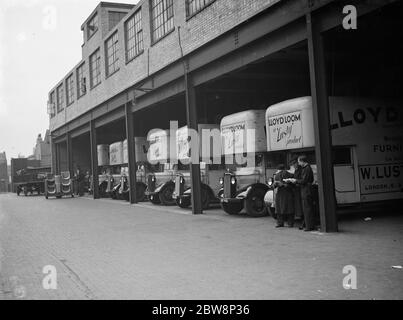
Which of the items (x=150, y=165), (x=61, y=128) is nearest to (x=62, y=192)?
(x=61, y=128)

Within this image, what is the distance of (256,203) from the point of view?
1384cm

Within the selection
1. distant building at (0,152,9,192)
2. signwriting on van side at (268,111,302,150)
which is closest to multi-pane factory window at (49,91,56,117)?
distant building at (0,152,9,192)

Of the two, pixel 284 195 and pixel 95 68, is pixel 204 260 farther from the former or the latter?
pixel 95 68

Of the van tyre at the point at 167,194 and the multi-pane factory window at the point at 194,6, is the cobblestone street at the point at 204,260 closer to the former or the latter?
the van tyre at the point at 167,194

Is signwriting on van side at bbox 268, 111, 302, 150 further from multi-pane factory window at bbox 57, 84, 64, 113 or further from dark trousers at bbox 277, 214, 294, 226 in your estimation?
multi-pane factory window at bbox 57, 84, 64, 113

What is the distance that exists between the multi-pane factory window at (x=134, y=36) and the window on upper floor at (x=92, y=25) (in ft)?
26.2

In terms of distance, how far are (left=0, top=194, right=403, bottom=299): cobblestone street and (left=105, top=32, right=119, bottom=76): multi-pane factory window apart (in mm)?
13519

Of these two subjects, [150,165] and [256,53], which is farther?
[150,165]

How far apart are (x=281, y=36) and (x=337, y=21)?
1.89 m

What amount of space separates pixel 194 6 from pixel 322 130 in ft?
25.1

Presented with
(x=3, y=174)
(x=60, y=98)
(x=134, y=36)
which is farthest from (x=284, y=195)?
(x=3, y=174)

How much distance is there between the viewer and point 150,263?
759 centimetres

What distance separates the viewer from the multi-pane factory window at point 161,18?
1759 centimetres
